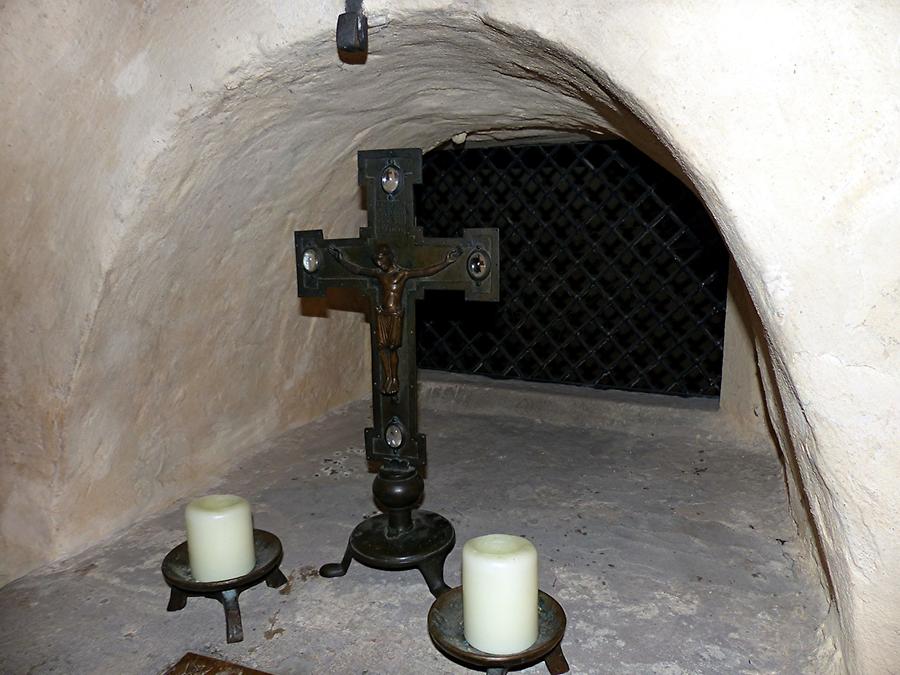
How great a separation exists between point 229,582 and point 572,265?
147 centimetres


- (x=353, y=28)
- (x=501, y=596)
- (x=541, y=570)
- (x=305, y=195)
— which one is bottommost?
(x=541, y=570)

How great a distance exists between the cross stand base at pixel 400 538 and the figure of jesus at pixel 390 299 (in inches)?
6.6

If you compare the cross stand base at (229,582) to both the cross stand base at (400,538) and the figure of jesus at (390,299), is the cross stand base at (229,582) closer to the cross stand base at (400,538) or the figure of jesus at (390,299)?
the cross stand base at (400,538)

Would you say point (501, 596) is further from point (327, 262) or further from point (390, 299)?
point (327, 262)

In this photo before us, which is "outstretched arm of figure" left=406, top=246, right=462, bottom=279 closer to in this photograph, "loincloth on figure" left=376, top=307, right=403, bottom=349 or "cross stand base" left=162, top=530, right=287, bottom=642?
"loincloth on figure" left=376, top=307, right=403, bottom=349

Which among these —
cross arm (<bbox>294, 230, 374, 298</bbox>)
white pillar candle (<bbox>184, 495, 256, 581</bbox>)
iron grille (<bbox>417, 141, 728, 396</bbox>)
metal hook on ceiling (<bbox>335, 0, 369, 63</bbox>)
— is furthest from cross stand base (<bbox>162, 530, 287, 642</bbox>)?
iron grille (<bbox>417, 141, 728, 396</bbox>)

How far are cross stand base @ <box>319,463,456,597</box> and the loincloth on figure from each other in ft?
0.72

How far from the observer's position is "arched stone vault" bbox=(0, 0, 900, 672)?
2.80ft

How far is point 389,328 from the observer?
1.21m

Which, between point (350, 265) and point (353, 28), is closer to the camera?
point (353, 28)

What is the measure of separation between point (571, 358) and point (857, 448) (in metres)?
1.53

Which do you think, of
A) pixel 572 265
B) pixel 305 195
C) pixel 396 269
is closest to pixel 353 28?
pixel 396 269

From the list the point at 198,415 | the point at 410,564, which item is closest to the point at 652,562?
the point at 410,564

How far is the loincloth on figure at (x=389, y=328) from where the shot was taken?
1207 mm
